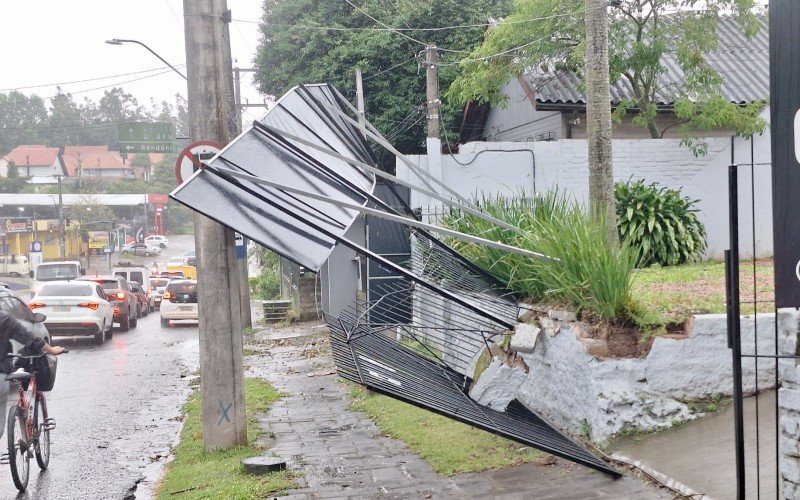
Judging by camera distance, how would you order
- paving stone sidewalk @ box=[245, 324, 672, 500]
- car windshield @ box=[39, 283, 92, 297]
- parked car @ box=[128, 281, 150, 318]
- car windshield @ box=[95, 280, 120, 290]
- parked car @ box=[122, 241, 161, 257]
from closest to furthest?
paving stone sidewalk @ box=[245, 324, 672, 500] → car windshield @ box=[39, 283, 92, 297] → car windshield @ box=[95, 280, 120, 290] → parked car @ box=[128, 281, 150, 318] → parked car @ box=[122, 241, 161, 257]

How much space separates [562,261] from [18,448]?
483 cm

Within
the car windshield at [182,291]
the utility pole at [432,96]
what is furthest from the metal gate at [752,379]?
the car windshield at [182,291]

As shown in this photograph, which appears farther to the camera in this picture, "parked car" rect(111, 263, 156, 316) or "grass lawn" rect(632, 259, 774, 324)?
"parked car" rect(111, 263, 156, 316)

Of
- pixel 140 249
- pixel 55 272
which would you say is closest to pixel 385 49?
pixel 55 272

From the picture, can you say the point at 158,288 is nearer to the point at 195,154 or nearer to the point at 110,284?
the point at 110,284

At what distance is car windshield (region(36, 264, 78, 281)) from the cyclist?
24416mm

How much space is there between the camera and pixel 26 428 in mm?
7871

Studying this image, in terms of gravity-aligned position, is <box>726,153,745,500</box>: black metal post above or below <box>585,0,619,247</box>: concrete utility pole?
below

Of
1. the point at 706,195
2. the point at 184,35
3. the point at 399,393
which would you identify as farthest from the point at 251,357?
the point at 399,393

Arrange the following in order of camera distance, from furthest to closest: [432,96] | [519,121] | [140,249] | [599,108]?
[140,249], [519,121], [432,96], [599,108]

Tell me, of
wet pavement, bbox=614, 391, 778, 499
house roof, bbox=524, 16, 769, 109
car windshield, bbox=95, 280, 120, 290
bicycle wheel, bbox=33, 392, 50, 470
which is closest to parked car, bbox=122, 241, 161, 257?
car windshield, bbox=95, 280, 120, 290

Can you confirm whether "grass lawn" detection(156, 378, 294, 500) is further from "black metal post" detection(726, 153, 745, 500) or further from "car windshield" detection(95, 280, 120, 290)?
"car windshield" detection(95, 280, 120, 290)

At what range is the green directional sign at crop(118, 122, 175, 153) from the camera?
29.4m

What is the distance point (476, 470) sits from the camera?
6988mm
